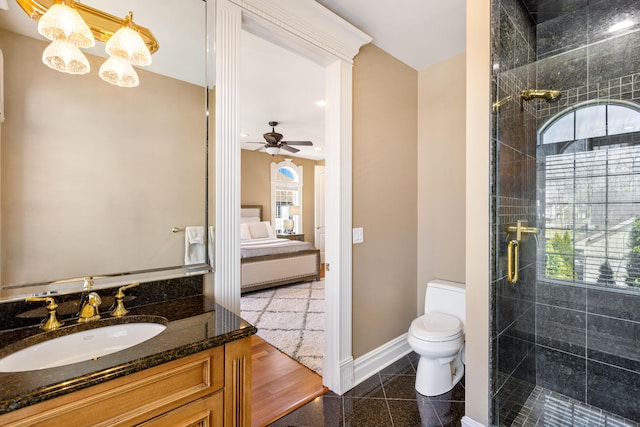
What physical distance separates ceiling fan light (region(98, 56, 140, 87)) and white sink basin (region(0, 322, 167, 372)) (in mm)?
1033

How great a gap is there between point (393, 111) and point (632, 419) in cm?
255

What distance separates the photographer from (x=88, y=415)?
830mm

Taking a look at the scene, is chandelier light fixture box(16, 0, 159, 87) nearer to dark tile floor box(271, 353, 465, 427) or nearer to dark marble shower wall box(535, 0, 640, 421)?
dark tile floor box(271, 353, 465, 427)

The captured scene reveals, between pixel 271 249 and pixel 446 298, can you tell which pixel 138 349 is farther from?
pixel 271 249

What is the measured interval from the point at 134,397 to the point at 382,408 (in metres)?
1.57

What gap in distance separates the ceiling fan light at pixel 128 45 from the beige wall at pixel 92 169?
80 millimetres

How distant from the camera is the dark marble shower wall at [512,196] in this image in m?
1.66

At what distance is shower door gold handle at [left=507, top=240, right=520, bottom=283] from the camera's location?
1.75 m

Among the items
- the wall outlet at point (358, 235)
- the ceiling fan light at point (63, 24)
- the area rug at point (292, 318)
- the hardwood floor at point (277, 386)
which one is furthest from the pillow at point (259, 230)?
the ceiling fan light at point (63, 24)

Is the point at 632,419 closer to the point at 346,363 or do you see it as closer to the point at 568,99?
the point at 346,363

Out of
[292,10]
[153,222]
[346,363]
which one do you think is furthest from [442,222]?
[153,222]

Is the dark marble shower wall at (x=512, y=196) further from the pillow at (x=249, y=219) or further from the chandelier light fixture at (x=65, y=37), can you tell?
the pillow at (x=249, y=219)

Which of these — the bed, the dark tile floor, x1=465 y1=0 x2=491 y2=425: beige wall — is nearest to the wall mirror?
the dark tile floor

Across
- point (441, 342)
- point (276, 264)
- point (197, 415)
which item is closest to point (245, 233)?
point (276, 264)
